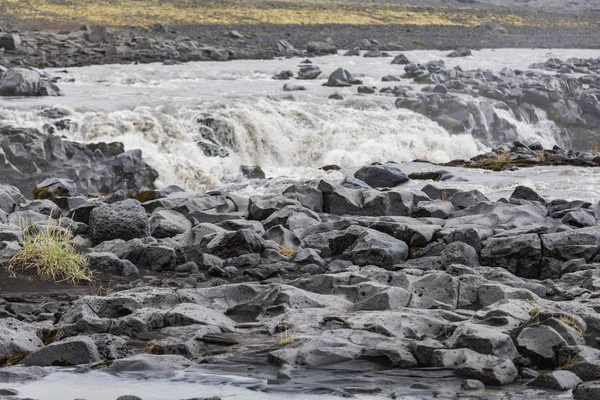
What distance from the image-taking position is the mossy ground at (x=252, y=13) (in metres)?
55.3

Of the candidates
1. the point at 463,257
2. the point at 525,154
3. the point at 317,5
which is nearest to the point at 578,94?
the point at 525,154

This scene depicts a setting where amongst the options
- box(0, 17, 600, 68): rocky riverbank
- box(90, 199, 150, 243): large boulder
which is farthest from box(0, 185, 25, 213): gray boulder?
box(0, 17, 600, 68): rocky riverbank

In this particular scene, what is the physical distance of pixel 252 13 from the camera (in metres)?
63.8

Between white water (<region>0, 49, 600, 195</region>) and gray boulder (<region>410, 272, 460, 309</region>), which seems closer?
gray boulder (<region>410, 272, 460, 309</region>)

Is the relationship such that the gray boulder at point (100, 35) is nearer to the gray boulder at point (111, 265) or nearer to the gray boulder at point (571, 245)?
the gray boulder at point (111, 265)

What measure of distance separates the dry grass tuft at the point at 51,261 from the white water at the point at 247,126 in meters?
9.75

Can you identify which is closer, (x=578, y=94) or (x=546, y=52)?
(x=578, y=94)

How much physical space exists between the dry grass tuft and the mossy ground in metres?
41.7

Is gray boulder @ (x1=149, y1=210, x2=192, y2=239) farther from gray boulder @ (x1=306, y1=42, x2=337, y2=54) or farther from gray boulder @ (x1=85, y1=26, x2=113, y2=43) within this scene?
gray boulder @ (x1=306, y1=42, x2=337, y2=54)

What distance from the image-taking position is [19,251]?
10.9 metres

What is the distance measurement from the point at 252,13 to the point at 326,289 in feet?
183

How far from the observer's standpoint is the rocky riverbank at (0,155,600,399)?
742 centimetres

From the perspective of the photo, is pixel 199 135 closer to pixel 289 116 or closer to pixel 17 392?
pixel 289 116

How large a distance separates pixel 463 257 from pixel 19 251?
5169 millimetres
